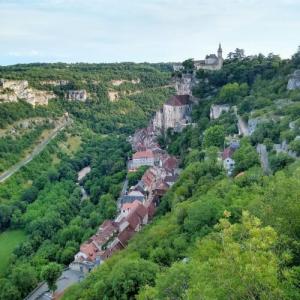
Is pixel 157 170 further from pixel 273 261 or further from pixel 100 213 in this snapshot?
pixel 273 261

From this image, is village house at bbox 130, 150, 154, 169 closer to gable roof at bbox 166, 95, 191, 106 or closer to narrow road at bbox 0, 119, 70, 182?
gable roof at bbox 166, 95, 191, 106

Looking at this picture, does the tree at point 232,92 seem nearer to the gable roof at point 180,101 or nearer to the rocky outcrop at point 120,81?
the gable roof at point 180,101

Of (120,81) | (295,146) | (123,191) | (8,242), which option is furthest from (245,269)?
(120,81)

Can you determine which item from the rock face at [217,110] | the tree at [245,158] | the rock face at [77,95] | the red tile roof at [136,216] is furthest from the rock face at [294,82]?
the rock face at [77,95]

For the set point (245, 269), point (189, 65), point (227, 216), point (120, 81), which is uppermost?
point (189, 65)

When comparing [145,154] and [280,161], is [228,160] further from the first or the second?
[145,154]

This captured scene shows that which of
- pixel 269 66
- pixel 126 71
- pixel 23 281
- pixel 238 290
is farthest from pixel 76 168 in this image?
pixel 238 290
